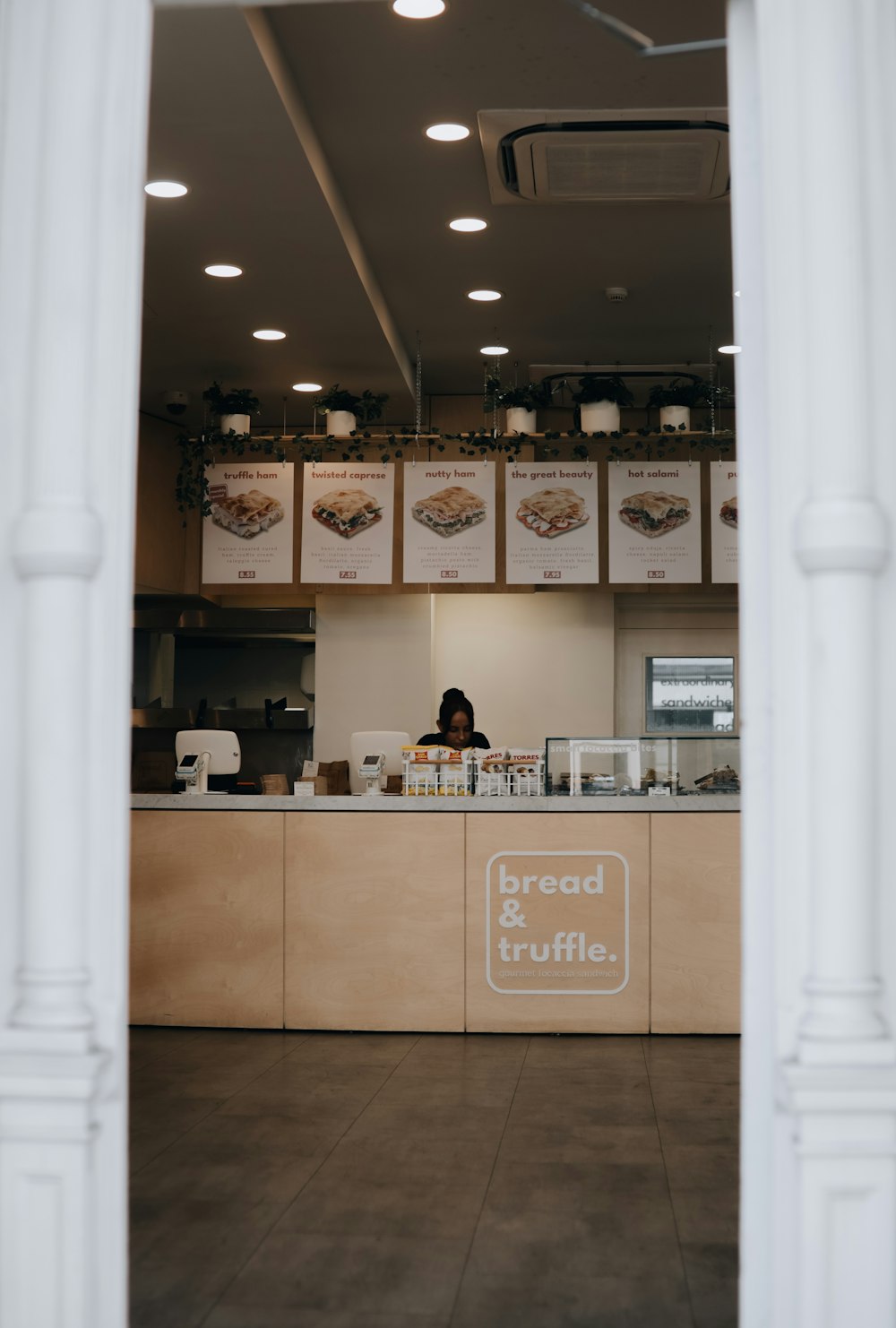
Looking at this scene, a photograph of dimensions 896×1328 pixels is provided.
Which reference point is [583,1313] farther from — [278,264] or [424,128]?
[278,264]

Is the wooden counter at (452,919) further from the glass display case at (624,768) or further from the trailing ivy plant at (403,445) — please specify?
the trailing ivy plant at (403,445)

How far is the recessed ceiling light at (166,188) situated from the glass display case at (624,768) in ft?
8.55

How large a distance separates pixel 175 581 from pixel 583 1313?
20.8 feet

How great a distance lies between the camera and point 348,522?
713 centimetres

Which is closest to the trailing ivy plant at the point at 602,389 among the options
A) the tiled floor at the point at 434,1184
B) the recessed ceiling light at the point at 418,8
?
the recessed ceiling light at the point at 418,8

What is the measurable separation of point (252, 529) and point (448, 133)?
10.1ft

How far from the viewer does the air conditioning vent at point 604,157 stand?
428 cm

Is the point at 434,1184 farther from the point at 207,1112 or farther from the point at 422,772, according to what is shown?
the point at 422,772

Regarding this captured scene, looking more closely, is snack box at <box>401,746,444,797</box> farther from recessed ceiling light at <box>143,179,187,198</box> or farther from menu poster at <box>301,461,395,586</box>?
recessed ceiling light at <box>143,179,187,198</box>

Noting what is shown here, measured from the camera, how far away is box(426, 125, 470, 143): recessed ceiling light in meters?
4.51

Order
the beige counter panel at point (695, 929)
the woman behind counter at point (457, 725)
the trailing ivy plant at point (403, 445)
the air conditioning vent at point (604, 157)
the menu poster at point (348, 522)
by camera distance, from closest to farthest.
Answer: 1. the air conditioning vent at point (604, 157)
2. the beige counter panel at point (695, 929)
3. the woman behind counter at point (457, 725)
4. the trailing ivy plant at point (403, 445)
5. the menu poster at point (348, 522)

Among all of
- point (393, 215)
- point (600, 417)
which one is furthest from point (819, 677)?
point (600, 417)

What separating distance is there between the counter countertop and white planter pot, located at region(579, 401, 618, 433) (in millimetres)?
2457

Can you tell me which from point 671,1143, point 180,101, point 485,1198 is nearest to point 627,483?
point 180,101
